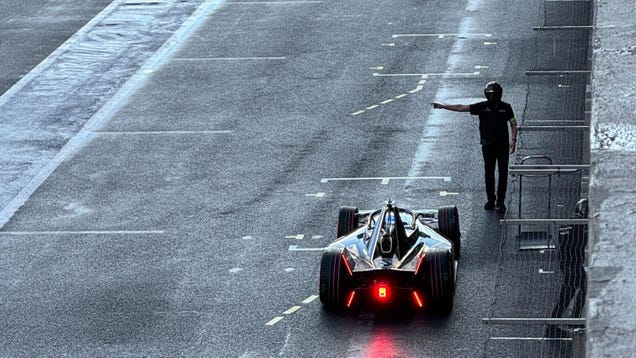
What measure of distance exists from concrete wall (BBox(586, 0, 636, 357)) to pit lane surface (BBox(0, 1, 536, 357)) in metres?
3.88

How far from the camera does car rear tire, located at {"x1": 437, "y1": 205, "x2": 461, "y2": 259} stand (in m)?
19.2

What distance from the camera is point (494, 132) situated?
21.1 meters

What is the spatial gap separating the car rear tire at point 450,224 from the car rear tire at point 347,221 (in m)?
1.16

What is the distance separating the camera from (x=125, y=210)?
2264 cm

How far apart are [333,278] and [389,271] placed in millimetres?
683

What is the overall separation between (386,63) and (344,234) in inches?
512

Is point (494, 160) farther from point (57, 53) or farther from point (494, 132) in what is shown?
point (57, 53)

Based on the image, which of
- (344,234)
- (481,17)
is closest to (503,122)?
(344,234)

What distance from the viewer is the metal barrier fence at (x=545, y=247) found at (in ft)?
45.3

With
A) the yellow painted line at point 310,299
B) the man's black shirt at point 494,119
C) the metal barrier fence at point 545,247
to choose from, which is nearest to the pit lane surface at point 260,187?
the yellow painted line at point 310,299

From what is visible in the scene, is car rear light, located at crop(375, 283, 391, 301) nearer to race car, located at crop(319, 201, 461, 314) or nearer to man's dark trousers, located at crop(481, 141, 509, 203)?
race car, located at crop(319, 201, 461, 314)

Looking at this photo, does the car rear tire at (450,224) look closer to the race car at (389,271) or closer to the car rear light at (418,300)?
the race car at (389,271)

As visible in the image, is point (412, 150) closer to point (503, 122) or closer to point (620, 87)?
point (503, 122)

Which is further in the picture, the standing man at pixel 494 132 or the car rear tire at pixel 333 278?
the standing man at pixel 494 132
